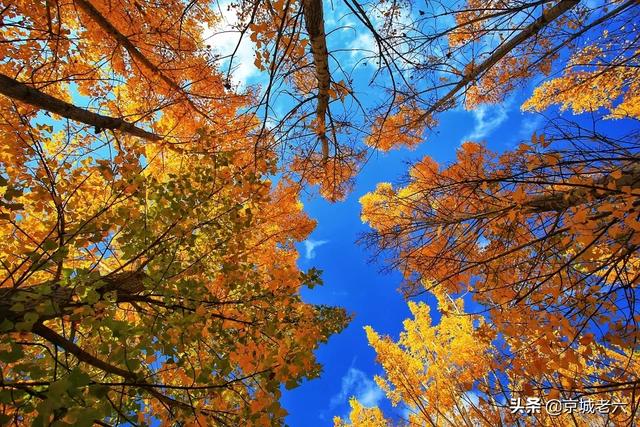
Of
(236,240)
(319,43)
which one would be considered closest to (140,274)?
(236,240)

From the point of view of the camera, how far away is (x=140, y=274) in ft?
9.69

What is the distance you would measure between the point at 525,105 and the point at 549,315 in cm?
919

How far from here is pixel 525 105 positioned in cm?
948

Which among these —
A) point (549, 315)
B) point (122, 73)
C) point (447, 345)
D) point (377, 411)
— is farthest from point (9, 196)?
point (377, 411)

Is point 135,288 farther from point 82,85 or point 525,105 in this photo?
point 525,105

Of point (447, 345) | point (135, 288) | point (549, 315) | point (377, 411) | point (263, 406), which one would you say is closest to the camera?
point (263, 406)

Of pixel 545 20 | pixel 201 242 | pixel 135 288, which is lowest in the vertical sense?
pixel 135 288

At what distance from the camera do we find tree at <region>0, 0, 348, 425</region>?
1678mm
